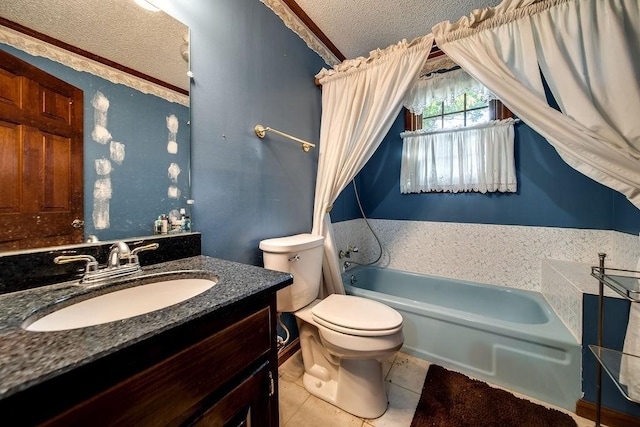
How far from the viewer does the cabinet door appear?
58cm

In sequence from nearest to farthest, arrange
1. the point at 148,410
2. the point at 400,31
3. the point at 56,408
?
the point at 56,408 → the point at 148,410 → the point at 400,31

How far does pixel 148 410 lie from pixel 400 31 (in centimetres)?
236

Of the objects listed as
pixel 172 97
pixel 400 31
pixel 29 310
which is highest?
pixel 400 31

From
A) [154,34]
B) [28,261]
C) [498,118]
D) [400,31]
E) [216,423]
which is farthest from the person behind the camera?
[498,118]

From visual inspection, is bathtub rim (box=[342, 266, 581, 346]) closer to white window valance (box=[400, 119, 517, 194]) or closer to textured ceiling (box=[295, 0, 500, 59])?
white window valance (box=[400, 119, 517, 194])

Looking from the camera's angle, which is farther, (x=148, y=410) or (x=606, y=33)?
(x=606, y=33)

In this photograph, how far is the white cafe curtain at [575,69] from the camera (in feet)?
3.32

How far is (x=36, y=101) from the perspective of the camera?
0.70 metres

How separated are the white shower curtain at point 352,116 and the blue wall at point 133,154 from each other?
96cm

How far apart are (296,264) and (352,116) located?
1093 millimetres

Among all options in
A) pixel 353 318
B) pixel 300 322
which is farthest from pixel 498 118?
pixel 300 322

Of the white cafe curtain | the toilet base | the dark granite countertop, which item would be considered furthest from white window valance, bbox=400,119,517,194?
the dark granite countertop

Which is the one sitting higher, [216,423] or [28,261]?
[28,261]

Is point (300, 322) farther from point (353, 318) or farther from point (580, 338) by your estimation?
point (580, 338)
